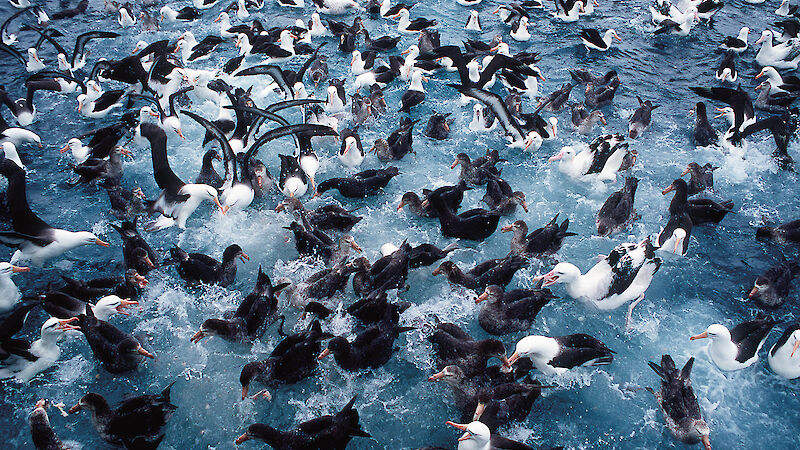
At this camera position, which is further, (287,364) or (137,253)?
(137,253)

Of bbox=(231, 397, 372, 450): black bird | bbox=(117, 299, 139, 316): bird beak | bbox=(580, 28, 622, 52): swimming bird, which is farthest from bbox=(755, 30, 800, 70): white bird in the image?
bbox=(117, 299, 139, 316): bird beak

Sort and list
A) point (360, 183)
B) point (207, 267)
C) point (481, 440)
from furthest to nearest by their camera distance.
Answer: point (360, 183), point (207, 267), point (481, 440)

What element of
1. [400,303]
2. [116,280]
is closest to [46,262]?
[116,280]

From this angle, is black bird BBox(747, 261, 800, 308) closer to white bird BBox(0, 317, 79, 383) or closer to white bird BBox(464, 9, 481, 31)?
white bird BBox(0, 317, 79, 383)

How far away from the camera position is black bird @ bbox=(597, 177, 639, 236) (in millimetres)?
9953

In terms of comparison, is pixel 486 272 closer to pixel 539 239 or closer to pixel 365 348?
pixel 539 239

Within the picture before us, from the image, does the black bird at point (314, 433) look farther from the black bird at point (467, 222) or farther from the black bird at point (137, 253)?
the black bird at point (467, 222)

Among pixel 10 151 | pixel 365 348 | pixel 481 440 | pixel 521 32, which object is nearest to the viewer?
pixel 481 440

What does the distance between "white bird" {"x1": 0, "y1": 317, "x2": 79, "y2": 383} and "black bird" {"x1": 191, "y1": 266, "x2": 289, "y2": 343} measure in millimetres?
1774

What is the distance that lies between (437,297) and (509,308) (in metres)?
1.40

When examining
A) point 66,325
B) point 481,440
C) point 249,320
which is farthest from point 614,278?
point 66,325

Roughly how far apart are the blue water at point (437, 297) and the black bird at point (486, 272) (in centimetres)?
33

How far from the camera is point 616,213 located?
996cm

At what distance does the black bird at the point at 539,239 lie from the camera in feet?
30.5
